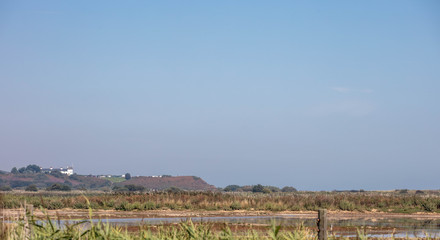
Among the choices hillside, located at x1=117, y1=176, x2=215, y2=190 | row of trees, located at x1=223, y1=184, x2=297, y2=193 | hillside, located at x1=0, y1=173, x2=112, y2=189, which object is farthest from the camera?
hillside, located at x1=0, y1=173, x2=112, y2=189

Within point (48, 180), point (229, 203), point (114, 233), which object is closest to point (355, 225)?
point (229, 203)

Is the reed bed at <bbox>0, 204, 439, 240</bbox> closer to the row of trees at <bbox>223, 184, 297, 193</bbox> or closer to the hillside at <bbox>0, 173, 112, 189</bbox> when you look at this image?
the row of trees at <bbox>223, 184, 297, 193</bbox>

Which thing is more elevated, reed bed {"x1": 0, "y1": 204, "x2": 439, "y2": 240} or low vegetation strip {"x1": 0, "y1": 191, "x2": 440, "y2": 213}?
low vegetation strip {"x1": 0, "y1": 191, "x2": 440, "y2": 213}

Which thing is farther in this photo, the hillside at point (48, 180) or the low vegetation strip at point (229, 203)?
the hillside at point (48, 180)

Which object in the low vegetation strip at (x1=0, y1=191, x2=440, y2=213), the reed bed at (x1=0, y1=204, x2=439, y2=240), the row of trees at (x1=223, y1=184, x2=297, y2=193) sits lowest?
the reed bed at (x1=0, y1=204, x2=439, y2=240)

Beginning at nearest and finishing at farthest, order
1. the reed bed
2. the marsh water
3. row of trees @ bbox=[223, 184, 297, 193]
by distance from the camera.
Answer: the reed bed < the marsh water < row of trees @ bbox=[223, 184, 297, 193]

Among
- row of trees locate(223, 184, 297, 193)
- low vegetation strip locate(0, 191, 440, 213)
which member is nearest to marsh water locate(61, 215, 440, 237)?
low vegetation strip locate(0, 191, 440, 213)

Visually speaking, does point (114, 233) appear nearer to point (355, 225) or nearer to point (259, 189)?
point (355, 225)

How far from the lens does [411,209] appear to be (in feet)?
164

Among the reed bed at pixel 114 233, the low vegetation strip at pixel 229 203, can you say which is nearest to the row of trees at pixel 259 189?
the low vegetation strip at pixel 229 203

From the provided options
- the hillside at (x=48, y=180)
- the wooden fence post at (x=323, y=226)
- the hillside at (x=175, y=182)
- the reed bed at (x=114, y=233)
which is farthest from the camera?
the hillside at (x=48, y=180)

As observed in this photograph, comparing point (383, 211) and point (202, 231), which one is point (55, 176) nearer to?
point (383, 211)

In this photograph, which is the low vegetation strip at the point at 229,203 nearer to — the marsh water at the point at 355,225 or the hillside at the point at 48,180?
the marsh water at the point at 355,225

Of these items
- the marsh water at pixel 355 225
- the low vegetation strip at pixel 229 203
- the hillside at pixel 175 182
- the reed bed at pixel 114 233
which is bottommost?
the marsh water at pixel 355 225
